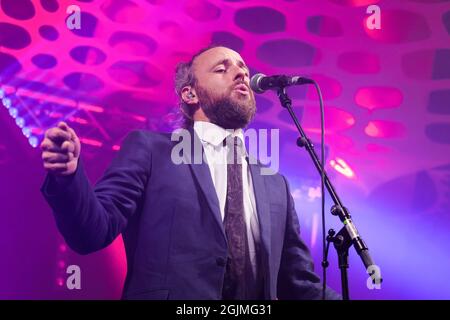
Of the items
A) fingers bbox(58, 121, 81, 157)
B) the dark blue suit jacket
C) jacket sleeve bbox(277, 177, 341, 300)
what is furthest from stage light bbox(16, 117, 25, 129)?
jacket sleeve bbox(277, 177, 341, 300)

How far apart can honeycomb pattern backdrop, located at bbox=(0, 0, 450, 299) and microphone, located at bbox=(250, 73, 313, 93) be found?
0.80m

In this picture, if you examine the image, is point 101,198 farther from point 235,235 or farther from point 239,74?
point 239,74

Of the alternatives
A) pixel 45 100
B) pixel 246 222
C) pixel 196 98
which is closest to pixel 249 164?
pixel 246 222

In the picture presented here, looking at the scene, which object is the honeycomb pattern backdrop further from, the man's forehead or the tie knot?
the tie knot

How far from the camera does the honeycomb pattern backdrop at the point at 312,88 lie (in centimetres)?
275

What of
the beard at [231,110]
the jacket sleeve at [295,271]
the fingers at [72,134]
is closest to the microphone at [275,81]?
the beard at [231,110]

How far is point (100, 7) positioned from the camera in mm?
2787

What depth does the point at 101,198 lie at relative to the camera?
1925mm

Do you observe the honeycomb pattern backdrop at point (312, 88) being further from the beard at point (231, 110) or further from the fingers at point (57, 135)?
the fingers at point (57, 135)

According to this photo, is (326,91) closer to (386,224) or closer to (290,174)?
(290,174)

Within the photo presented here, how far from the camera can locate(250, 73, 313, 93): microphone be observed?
2.03 m

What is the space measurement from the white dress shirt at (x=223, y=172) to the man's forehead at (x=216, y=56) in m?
0.36

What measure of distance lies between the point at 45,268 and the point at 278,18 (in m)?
1.94

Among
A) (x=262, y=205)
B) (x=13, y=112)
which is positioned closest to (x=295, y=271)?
(x=262, y=205)
